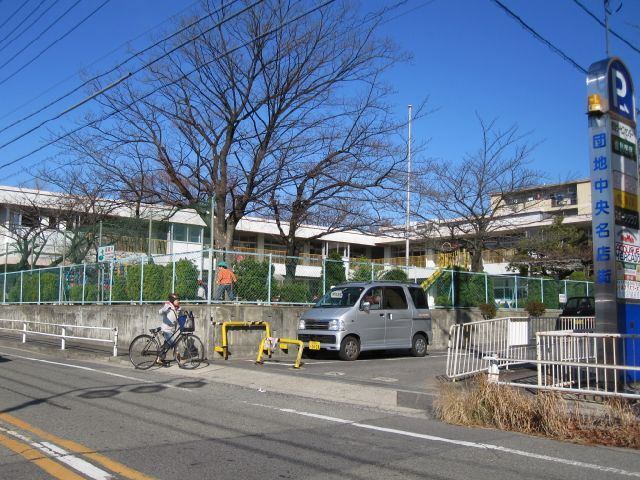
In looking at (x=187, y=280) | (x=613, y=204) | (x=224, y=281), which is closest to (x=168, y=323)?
(x=224, y=281)

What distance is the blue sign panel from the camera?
10.0 metres

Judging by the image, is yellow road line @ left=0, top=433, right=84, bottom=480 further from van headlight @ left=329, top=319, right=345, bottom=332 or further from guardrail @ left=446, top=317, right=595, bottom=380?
van headlight @ left=329, top=319, right=345, bottom=332

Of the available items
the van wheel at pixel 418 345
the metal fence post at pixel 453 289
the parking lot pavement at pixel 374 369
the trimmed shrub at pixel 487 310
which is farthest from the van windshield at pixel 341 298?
the trimmed shrub at pixel 487 310

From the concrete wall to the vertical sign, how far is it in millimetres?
9577

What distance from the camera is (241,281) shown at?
1730cm

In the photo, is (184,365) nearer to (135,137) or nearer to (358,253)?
(135,137)

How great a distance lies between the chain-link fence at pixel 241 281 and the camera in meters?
17.2

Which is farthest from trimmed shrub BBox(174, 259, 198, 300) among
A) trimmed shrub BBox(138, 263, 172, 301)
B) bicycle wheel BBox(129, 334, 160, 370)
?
bicycle wheel BBox(129, 334, 160, 370)

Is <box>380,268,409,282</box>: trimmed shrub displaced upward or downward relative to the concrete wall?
upward

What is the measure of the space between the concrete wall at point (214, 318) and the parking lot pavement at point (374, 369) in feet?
2.69

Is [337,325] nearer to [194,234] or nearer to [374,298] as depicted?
[374,298]

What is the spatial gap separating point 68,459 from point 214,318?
10.1 meters

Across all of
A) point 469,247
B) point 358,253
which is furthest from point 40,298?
point 358,253

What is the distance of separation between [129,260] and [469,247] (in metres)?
18.8
